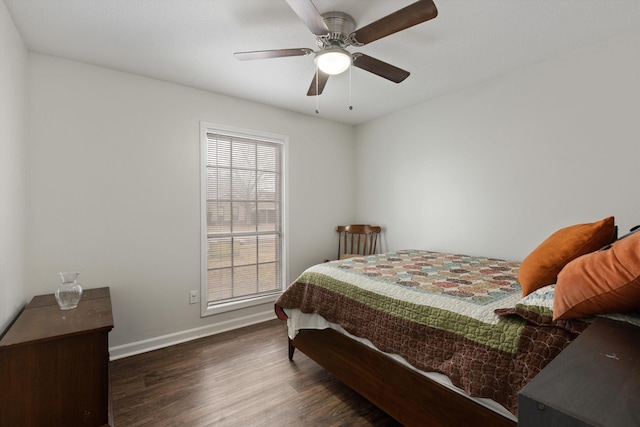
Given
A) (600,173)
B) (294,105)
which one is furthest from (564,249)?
(294,105)

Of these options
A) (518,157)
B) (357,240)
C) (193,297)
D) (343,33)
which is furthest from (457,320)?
(357,240)

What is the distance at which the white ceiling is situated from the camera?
70.4 inches

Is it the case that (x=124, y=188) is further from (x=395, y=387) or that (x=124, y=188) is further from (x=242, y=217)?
(x=395, y=387)

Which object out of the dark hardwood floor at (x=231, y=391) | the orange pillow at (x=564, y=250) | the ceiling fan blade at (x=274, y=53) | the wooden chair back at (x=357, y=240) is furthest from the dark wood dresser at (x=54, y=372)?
the wooden chair back at (x=357, y=240)

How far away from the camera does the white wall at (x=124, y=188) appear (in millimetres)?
2297

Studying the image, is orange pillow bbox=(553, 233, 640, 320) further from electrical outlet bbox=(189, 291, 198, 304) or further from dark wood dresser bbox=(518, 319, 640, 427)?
electrical outlet bbox=(189, 291, 198, 304)

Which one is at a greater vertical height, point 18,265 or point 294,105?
point 294,105

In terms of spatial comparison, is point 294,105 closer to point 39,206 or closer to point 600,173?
point 39,206

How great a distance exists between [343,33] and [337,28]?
49mm

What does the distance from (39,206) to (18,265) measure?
0.49m

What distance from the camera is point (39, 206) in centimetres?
227

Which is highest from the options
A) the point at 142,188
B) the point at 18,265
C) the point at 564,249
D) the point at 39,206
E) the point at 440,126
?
the point at 440,126

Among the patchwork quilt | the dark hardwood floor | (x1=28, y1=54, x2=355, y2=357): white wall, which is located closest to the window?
(x1=28, y1=54, x2=355, y2=357): white wall

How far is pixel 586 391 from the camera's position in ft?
1.78
